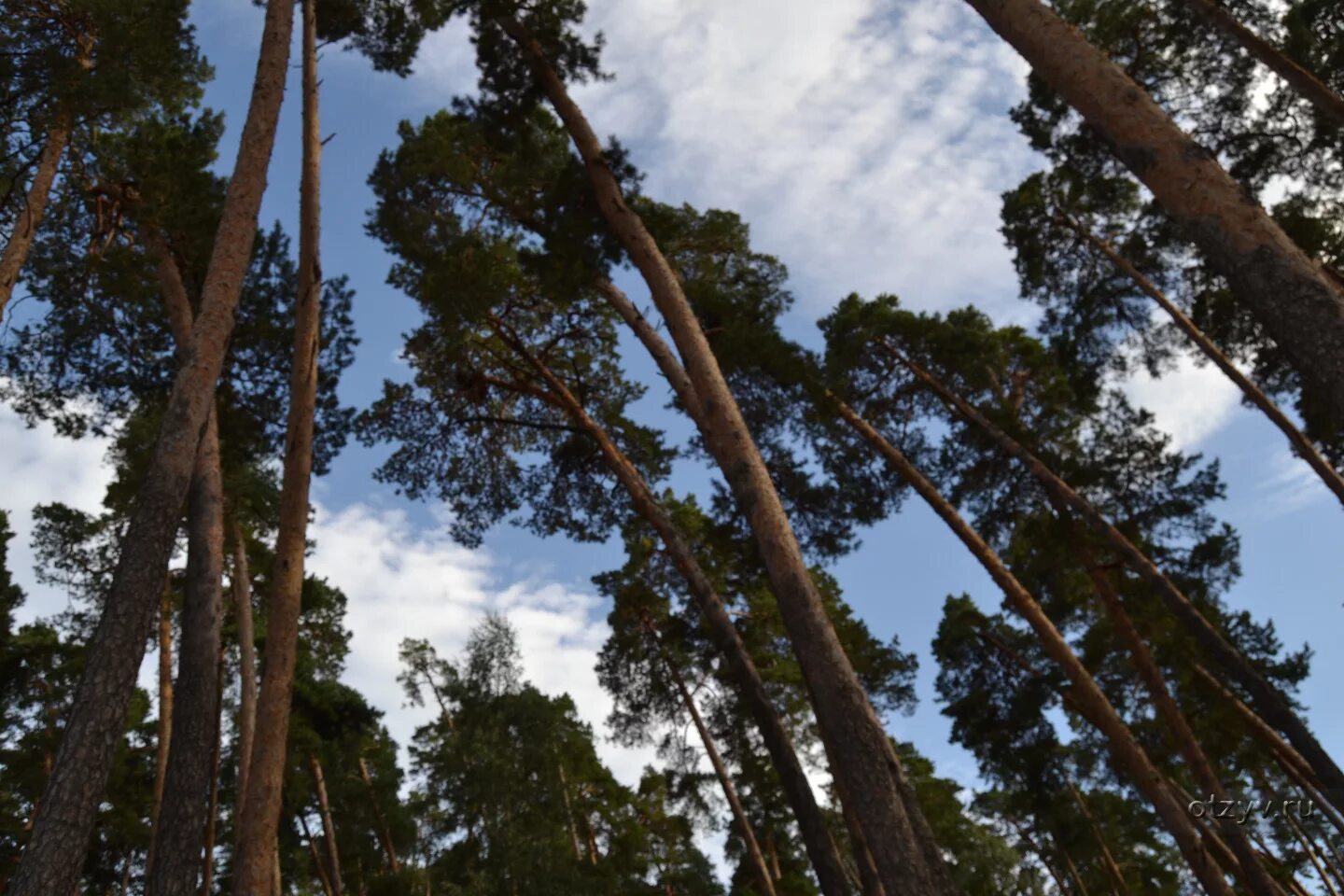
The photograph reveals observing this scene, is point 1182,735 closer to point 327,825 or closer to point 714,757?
point 714,757

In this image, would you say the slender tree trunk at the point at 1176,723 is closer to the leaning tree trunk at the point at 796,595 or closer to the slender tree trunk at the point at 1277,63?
the slender tree trunk at the point at 1277,63

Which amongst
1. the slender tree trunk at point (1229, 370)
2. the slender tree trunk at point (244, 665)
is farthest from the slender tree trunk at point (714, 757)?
the slender tree trunk at point (1229, 370)

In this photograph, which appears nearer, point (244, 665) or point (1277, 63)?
point (1277, 63)

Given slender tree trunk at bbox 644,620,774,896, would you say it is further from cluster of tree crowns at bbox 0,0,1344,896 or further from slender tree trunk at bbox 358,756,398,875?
slender tree trunk at bbox 358,756,398,875

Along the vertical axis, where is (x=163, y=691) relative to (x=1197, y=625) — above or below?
above

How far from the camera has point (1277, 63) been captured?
29.6ft

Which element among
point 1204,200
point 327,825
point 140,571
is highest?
point 327,825

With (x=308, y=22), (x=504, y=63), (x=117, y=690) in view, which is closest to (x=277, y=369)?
(x=308, y=22)

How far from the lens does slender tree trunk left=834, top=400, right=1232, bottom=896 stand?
10664mm

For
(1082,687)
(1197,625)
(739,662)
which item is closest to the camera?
(739,662)

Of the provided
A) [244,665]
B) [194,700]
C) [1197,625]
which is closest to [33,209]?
[194,700]

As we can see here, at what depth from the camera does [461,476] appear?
14289 mm

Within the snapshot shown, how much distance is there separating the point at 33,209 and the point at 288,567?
6154 millimetres

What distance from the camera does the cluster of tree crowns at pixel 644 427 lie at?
650cm
